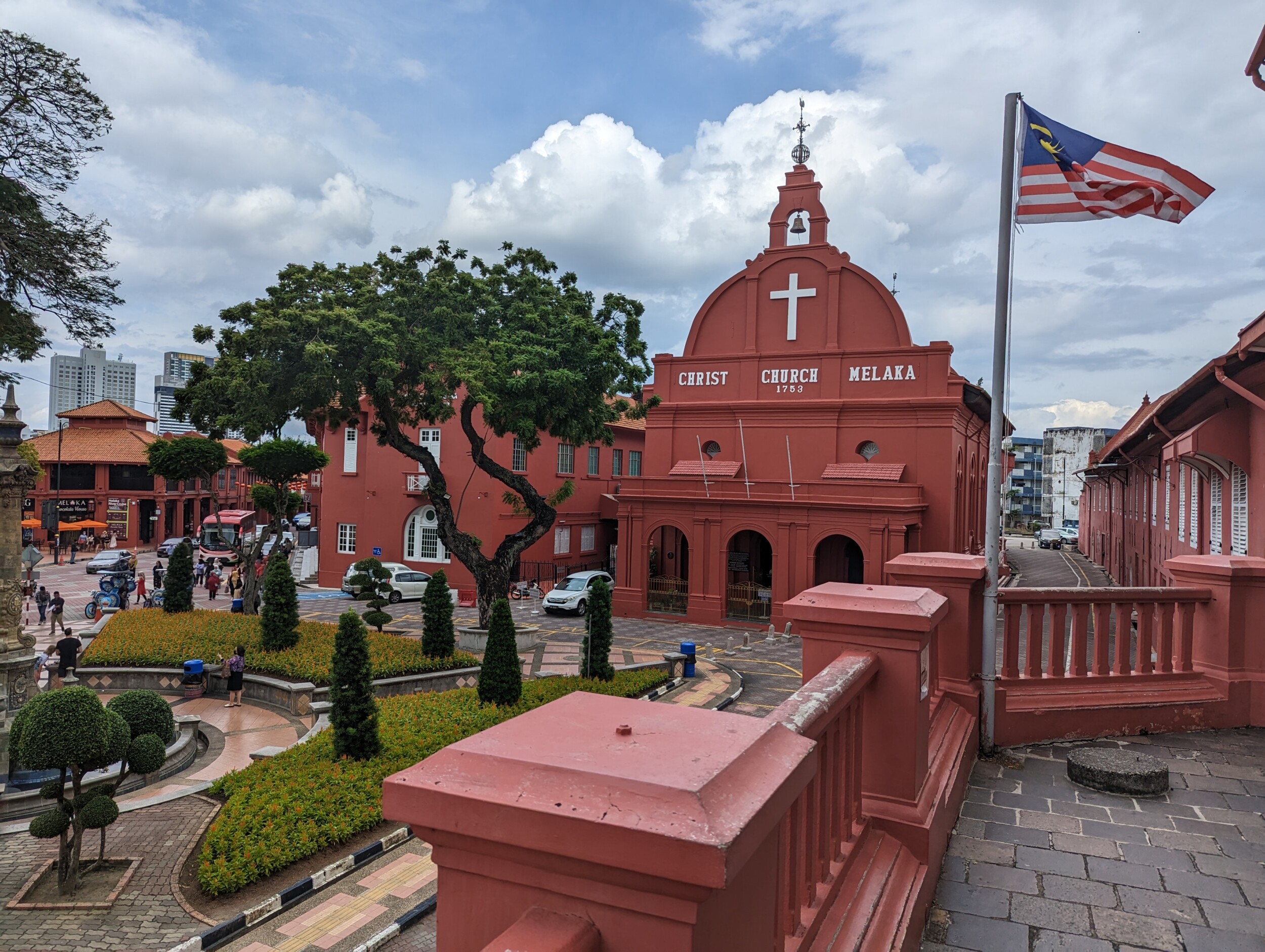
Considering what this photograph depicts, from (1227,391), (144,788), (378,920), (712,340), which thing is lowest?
(144,788)

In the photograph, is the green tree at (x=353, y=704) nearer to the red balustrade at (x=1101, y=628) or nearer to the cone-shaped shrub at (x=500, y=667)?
the cone-shaped shrub at (x=500, y=667)

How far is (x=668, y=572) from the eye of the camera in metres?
29.4

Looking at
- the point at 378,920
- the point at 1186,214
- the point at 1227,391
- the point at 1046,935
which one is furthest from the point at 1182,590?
the point at 378,920

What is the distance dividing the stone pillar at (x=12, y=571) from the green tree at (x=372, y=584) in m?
5.73

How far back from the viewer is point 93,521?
1769 inches

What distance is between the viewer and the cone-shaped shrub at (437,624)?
17141mm

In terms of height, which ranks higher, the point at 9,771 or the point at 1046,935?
the point at 1046,935

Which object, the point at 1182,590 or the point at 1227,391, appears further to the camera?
the point at 1227,391

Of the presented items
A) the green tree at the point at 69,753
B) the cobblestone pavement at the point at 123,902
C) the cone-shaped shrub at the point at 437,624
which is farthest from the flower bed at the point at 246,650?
the green tree at the point at 69,753

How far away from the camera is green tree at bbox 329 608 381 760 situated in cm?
1045

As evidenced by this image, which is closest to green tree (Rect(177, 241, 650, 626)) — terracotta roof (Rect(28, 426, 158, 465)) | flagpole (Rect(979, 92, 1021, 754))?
flagpole (Rect(979, 92, 1021, 754))

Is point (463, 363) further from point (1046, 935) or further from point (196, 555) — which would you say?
point (196, 555)

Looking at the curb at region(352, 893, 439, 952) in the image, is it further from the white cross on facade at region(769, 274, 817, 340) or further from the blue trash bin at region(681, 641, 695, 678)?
the white cross on facade at region(769, 274, 817, 340)

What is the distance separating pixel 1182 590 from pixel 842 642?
17.4ft
